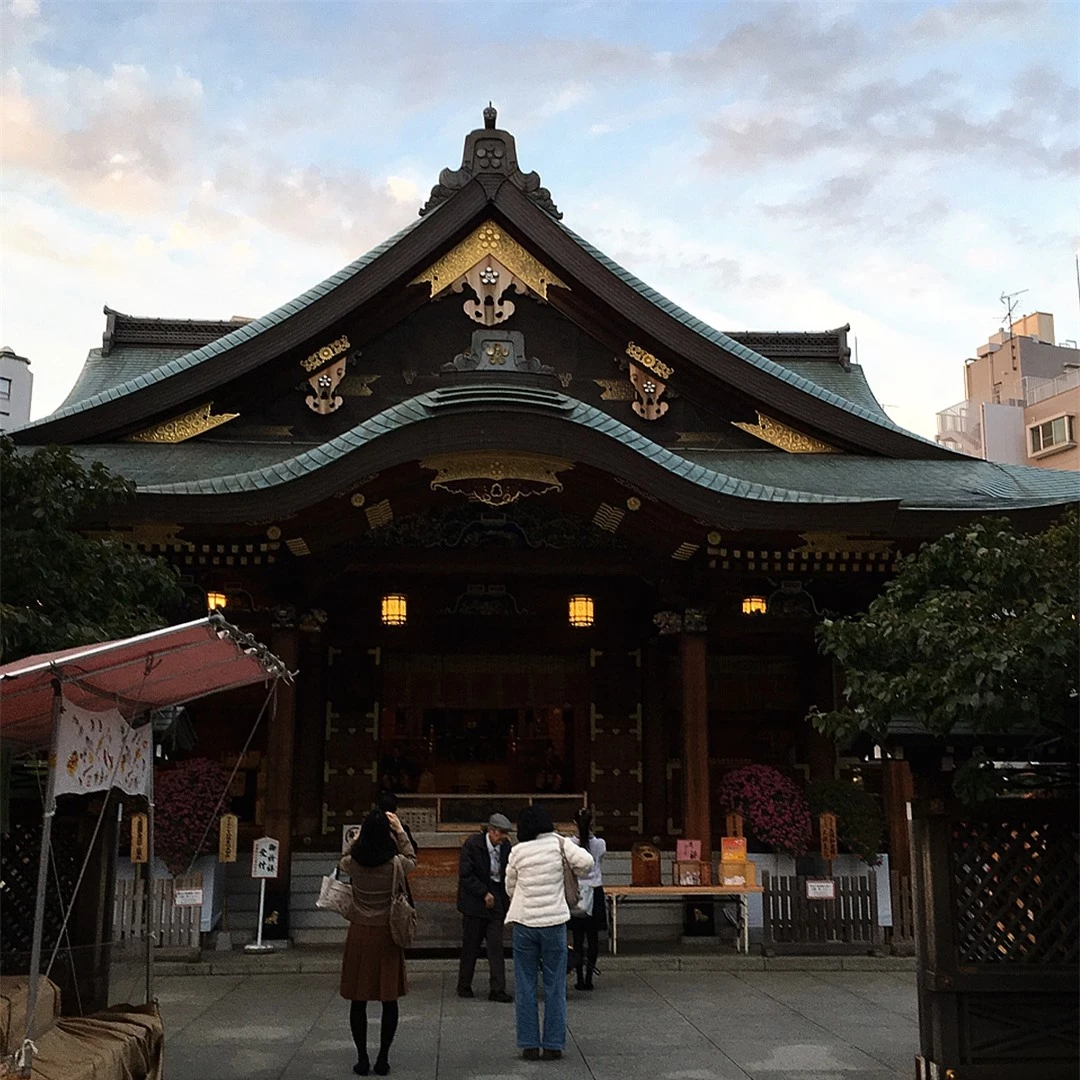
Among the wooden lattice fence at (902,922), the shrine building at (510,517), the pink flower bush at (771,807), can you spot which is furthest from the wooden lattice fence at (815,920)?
the shrine building at (510,517)

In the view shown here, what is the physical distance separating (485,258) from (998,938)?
1195cm

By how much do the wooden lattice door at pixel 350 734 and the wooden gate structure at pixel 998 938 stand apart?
10911 millimetres

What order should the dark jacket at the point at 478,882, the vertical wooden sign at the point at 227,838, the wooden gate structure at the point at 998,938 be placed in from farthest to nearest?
the vertical wooden sign at the point at 227,838 < the dark jacket at the point at 478,882 < the wooden gate structure at the point at 998,938

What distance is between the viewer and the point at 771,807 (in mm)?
14477

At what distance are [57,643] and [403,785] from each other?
974cm

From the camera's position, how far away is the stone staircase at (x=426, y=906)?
1322cm

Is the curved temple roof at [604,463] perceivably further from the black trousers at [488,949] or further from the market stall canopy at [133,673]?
the market stall canopy at [133,673]

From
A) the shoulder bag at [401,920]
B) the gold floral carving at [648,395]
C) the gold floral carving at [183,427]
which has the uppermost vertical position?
the gold floral carving at [648,395]

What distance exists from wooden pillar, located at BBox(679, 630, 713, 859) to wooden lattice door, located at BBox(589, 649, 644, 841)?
2561mm

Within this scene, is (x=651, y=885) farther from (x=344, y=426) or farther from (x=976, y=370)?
(x=976, y=370)

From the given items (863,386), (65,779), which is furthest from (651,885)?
(863,386)

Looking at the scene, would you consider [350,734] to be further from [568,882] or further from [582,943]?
[568,882]

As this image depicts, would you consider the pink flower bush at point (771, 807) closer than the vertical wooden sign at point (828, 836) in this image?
No

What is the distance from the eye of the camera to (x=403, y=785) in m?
17.6
